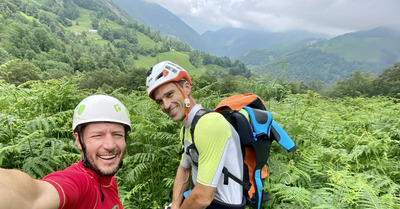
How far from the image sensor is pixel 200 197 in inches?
89.7

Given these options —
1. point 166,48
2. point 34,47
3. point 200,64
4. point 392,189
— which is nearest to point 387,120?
point 392,189

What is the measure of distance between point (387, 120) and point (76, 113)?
7540 mm

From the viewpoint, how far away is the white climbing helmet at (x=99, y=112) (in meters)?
2.01

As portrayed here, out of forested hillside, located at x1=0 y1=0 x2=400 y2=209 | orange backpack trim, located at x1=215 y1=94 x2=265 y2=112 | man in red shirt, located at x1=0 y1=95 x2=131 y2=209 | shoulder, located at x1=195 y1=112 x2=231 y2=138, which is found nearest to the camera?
man in red shirt, located at x1=0 y1=95 x2=131 y2=209

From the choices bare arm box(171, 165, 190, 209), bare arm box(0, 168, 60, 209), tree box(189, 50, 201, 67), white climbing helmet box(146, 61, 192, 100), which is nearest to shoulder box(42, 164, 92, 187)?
bare arm box(0, 168, 60, 209)

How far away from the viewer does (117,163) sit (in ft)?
6.65

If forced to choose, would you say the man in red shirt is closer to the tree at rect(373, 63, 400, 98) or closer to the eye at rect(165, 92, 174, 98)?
the eye at rect(165, 92, 174, 98)

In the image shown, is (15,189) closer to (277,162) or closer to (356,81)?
(277,162)

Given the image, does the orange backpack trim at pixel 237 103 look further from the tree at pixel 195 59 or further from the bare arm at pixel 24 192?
the tree at pixel 195 59

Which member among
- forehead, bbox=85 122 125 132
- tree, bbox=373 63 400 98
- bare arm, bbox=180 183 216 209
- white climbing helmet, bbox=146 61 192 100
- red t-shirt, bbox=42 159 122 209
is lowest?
tree, bbox=373 63 400 98

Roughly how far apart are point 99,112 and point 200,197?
1.45 metres

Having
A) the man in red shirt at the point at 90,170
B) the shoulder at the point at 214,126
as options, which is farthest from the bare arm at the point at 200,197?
the man in red shirt at the point at 90,170

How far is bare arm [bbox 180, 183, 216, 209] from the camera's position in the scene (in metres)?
2.23

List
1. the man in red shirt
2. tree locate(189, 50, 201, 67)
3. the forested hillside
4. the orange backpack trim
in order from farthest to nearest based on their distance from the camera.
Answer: tree locate(189, 50, 201, 67) < the forested hillside < the orange backpack trim < the man in red shirt
